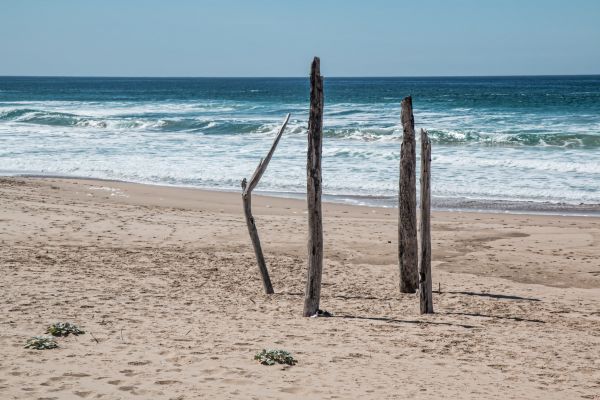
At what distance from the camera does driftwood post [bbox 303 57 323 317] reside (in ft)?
24.8

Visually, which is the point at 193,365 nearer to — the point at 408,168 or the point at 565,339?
the point at 565,339

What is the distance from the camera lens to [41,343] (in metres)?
6.26

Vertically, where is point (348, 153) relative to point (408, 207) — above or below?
A: below

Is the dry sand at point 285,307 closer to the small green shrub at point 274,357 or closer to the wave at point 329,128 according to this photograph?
the small green shrub at point 274,357

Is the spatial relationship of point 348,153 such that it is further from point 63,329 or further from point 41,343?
point 41,343

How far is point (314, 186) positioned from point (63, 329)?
2.71 m

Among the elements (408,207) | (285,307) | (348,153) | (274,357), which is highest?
(408,207)

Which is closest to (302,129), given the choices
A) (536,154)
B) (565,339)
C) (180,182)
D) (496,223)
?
(536,154)

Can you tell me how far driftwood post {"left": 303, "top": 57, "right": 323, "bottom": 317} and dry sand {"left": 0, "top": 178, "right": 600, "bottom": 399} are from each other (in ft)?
1.04

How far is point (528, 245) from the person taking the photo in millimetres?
12469

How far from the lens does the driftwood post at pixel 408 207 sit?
29.5 feet

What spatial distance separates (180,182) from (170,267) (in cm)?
1043

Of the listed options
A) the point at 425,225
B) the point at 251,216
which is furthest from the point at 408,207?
the point at 251,216

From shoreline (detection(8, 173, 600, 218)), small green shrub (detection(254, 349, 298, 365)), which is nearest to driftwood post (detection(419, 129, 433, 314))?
small green shrub (detection(254, 349, 298, 365))
